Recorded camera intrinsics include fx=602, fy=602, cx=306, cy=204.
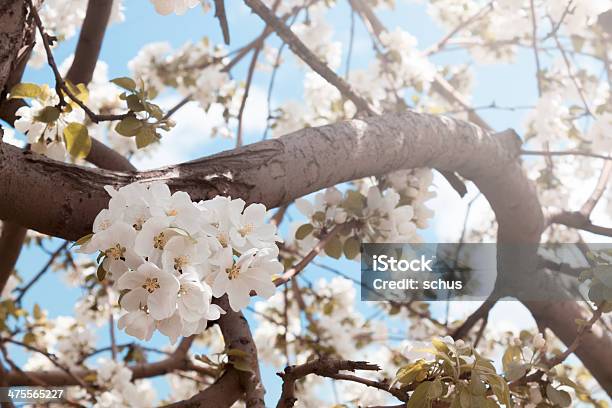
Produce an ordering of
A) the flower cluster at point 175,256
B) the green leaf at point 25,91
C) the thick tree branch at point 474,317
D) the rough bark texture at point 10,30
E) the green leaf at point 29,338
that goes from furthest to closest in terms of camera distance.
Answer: the green leaf at point 29,338, the thick tree branch at point 474,317, the green leaf at point 25,91, the rough bark texture at point 10,30, the flower cluster at point 175,256

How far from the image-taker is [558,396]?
1.11 meters

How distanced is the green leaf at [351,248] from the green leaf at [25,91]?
699 millimetres

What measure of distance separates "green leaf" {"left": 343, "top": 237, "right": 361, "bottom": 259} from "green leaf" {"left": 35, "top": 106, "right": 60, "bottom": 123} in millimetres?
650

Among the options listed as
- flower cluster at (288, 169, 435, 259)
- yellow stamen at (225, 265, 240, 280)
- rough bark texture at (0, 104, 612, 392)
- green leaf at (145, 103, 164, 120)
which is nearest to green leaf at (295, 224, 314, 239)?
flower cluster at (288, 169, 435, 259)

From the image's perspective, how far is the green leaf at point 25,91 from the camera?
1.10 metres

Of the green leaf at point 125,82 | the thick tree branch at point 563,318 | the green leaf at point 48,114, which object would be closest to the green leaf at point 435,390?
the green leaf at point 125,82

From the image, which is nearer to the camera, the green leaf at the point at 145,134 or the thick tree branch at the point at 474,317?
the green leaf at the point at 145,134

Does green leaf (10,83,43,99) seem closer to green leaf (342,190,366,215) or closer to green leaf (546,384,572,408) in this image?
green leaf (342,190,366,215)

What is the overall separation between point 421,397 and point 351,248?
22.9 inches

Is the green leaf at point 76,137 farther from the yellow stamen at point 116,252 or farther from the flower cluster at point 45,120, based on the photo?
the yellow stamen at point 116,252

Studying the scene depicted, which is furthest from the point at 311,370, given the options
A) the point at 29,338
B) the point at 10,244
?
the point at 29,338

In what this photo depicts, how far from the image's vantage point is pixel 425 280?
1.50m

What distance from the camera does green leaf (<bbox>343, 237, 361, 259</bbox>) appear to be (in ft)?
4.39

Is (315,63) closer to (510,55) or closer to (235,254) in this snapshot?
(235,254)
